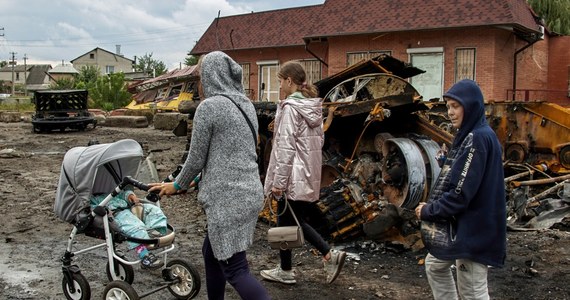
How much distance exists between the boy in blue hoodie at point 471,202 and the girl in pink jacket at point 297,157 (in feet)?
5.39

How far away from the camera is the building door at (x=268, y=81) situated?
2533cm

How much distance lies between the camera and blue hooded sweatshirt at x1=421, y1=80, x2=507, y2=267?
3.24 metres

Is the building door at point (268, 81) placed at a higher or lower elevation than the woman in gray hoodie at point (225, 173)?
higher

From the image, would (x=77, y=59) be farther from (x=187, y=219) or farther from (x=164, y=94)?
(x=187, y=219)

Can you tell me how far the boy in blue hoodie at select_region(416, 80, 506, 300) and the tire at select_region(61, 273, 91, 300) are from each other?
271 cm

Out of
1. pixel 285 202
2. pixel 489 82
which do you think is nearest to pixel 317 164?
pixel 285 202

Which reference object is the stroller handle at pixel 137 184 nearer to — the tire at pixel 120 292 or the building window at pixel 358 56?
the tire at pixel 120 292

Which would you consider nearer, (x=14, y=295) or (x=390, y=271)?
(x=14, y=295)

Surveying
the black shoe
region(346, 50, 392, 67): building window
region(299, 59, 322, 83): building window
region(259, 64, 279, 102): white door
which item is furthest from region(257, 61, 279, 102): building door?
the black shoe

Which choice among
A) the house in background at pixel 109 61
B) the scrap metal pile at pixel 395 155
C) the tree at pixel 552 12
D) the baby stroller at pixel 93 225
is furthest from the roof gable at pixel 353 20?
the house in background at pixel 109 61

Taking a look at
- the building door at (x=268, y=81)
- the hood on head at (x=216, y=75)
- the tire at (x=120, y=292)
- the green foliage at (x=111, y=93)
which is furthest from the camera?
the green foliage at (x=111, y=93)

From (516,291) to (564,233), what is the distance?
227 centimetres

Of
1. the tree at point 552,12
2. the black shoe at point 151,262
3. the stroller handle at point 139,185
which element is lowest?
the black shoe at point 151,262

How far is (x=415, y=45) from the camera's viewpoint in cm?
1981
